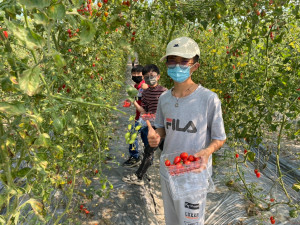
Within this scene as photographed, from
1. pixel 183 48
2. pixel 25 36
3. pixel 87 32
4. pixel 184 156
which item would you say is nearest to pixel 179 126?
pixel 184 156

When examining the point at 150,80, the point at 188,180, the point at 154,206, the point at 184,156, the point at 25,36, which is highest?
the point at 25,36

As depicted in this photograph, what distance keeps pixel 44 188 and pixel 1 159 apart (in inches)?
18.5

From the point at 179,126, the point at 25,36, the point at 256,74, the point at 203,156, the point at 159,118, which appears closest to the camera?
the point at 25,36

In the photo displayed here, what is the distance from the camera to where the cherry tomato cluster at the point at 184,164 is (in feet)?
3.84

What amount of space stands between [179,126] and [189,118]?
8 centimetres

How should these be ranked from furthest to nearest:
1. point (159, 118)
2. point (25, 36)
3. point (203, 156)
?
point (159, 118) < point (203, 156) < point (25, 36)

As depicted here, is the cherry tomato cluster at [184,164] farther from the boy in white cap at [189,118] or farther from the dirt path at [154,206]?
the dirt path at [154,206]

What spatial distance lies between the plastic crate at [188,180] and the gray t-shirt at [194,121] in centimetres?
12

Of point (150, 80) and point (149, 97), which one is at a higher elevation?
point (150, 80)

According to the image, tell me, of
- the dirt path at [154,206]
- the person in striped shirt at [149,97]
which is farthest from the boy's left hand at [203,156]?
the person in striped shirt at [149,97]

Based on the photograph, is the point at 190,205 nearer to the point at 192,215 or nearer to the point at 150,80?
the point at 192,215

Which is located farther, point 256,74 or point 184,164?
point 256,74

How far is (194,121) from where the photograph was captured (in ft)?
4.08

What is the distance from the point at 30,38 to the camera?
41 cm
